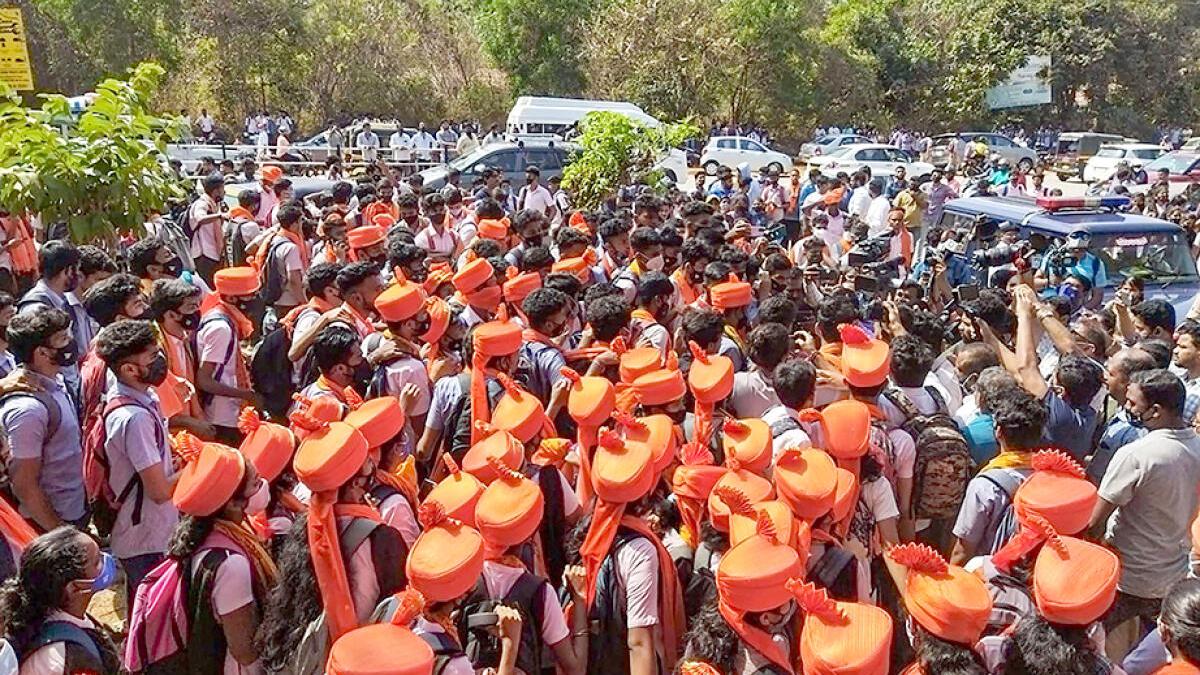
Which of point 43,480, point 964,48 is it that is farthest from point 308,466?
point 964,48

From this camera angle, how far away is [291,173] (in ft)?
67.2

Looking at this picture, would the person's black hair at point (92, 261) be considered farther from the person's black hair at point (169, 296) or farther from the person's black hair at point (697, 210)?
the person's black hair at point (697, 210)

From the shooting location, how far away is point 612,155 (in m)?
11.0

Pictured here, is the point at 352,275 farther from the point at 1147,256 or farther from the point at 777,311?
the point at 1147,256

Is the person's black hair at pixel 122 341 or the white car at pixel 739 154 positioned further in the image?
the white car at pixel 739 154

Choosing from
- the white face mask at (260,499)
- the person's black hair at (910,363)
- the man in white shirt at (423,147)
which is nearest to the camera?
the white face mask at (260,499)

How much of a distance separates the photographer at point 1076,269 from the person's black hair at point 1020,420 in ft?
16.2

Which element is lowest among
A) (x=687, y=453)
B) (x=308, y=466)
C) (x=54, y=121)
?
(x=687, y=453)

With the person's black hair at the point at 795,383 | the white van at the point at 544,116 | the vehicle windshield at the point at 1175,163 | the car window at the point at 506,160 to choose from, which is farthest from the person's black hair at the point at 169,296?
the vehicle windshield at the point at 1175,163

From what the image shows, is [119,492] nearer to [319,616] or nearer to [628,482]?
[319,616]

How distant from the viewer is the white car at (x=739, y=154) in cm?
2700

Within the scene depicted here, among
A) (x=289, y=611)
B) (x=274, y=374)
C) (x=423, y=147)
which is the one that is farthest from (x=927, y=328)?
(x=423, y=147)

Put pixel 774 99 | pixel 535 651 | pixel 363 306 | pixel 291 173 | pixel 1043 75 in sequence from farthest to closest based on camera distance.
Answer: pixel 1043 75 → pixel 774 99 → pixel 291 173 → pixel 363 306 → pixel 535 651

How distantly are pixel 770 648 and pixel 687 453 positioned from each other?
3.52ft
